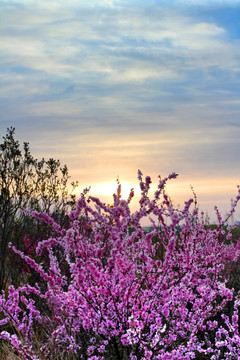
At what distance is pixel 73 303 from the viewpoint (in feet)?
14.9

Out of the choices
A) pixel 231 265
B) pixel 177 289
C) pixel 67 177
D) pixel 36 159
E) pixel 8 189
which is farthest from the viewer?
pixel 231 265

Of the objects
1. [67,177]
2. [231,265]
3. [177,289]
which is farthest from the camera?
[231,265]

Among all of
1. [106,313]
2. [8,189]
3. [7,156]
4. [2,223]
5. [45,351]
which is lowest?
[45,351]

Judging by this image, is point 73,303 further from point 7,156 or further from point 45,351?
Result: point 7,156

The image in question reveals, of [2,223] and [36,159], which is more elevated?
[36,159]

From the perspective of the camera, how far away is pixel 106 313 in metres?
4.45

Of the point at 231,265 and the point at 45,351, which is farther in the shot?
the point at 231,265

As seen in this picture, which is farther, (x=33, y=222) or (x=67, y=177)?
(x=33, y=222)

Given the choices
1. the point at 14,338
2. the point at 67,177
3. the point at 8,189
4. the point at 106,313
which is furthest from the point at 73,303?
the point at 67,177

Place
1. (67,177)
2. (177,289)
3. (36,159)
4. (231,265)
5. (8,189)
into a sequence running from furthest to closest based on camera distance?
(231,265) → (67,177) → (36,159) → (8,189) → (177,289)

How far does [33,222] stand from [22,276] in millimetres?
2041

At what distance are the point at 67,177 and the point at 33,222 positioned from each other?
6.70ft

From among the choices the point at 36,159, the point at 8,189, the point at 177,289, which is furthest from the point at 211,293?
the point at 36,159

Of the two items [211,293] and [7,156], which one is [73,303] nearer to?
[211,293]
